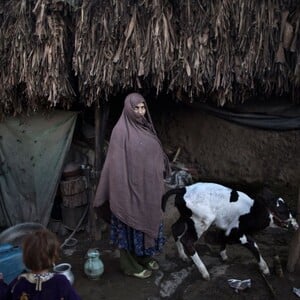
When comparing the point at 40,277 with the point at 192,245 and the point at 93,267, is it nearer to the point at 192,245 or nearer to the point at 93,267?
the point at 93,267

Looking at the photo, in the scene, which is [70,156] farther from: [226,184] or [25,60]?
[226,184]

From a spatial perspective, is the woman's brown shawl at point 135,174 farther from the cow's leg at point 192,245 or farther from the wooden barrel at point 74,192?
the wooden barrel at point 74,192

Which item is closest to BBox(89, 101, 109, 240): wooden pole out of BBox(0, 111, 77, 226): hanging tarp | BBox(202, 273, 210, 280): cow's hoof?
BBox(0, 111, 77, 226): hanging tarp

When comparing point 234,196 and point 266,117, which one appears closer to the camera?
point 234,196

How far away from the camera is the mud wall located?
528 centimetres

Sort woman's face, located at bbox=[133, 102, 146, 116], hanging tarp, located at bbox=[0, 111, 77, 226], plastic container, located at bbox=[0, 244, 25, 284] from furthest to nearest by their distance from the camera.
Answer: hanging tarp, located at bbox=[0, 111, 77, 226] → woman's face, located at bbox=[133, 102, 146, 116] → plastic container, located at bbox=[0, 244, 25, 284]

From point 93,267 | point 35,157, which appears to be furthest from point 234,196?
point 35,157

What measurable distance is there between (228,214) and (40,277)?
2.49 m

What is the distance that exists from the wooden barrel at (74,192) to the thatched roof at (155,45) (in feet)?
4.11

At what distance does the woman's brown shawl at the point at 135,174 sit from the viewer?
4.04 m

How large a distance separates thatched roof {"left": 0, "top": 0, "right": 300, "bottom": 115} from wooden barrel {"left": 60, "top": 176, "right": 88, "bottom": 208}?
1254 mm

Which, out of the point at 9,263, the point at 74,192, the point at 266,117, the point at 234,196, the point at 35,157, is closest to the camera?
the point at 9,263

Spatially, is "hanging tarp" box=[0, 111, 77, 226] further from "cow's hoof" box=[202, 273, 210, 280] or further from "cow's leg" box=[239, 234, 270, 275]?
"cow's leg" box=[239, 234, 270, 275]

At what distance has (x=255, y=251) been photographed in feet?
14.0
